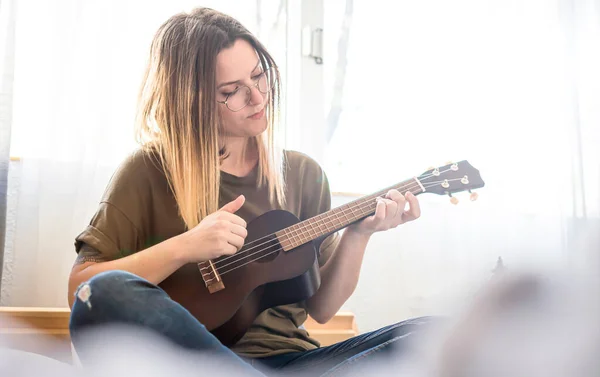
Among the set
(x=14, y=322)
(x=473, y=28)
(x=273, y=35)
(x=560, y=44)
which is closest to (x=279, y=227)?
(x=14, y=322)

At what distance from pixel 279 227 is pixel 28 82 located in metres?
0.83

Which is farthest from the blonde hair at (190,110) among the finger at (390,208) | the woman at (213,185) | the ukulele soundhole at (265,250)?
the finger at (390,208)

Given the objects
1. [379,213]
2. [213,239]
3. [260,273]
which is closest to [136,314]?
[213,239]

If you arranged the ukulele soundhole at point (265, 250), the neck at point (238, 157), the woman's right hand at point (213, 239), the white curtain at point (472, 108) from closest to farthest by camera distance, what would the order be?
the woman's right hand at point (213, 239)
the ukulele soundhole at point (265, 250)
the neck at point (238, 157)
the white curtain at point (472, 108)

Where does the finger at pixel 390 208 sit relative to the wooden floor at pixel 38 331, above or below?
above

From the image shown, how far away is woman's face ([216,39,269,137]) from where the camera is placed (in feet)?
3.41

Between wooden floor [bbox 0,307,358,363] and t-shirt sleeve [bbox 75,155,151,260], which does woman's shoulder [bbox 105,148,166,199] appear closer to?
t-shirt sleeve [bbox 75,155,151,260]

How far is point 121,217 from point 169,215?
87mm

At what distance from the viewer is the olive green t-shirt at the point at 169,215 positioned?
3.01 feet

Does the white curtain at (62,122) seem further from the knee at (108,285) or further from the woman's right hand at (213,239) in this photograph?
the knee at (108,285)

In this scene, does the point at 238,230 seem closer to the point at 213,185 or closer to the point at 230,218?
the point at 230,218

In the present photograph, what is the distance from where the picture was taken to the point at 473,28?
1.78 metres

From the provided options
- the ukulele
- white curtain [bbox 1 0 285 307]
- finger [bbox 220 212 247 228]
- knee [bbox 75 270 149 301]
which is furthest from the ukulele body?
white curtain [bbox 1 0 285 307]

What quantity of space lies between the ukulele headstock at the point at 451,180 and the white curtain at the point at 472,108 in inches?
23.2
